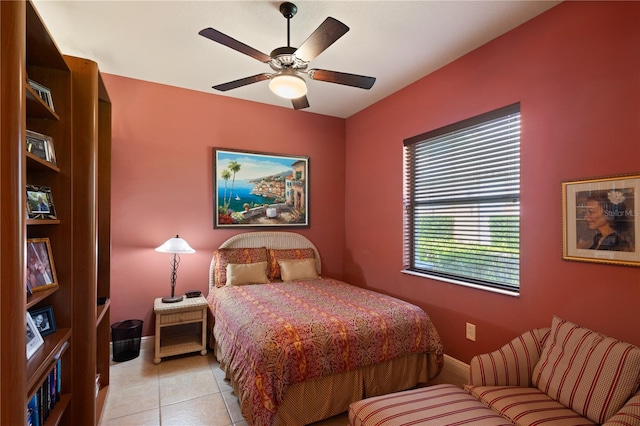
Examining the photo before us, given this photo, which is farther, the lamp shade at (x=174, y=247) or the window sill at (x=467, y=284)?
the lamp shade at (x=174, y=247)

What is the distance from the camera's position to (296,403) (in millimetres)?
1940

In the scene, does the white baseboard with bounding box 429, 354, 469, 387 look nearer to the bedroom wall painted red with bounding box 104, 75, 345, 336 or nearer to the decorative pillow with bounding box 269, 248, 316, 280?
the decorative pillow with bounding box 269, 248, 316, 280

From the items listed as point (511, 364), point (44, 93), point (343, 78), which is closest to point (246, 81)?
point (343, 78)

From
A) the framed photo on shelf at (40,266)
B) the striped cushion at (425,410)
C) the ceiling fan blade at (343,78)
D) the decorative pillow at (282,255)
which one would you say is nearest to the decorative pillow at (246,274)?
the decorative pillow at (282,255)

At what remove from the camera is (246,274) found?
3326 millimetres

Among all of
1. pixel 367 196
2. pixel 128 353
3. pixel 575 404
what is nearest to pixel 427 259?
pixel 367 196

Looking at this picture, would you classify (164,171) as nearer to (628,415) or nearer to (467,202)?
(467,202)

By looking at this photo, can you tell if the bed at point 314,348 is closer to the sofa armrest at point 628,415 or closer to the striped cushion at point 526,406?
the striped cushion at point 526,406

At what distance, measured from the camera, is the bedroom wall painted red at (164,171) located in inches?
125

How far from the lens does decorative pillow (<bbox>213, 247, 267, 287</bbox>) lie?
3355mm

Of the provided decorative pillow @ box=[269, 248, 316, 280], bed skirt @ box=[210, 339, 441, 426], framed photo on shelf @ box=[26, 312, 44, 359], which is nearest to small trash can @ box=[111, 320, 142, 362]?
bed skirt @ box=[210, 339, 441, 426]

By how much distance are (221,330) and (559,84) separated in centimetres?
312

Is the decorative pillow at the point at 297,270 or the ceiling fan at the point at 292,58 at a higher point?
the ceiling fan at the point at 292,58

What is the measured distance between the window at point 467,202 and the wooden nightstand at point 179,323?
2178mm
